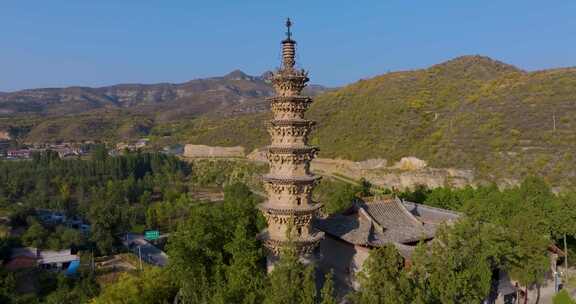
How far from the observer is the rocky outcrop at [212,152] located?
268 ft

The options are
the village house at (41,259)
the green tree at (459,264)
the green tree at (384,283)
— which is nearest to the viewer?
the green tree at (384,283)

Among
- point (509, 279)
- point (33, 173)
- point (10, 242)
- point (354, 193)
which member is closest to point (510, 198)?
point (509, 279)

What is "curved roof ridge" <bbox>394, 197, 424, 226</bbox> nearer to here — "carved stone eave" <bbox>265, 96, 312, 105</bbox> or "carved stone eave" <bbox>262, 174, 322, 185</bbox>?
"carved stone eave" <bbox>262, 174, 322, 185</bbox>

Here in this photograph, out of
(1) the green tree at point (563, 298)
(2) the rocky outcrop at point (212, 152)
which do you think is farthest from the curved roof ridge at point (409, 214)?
(2) the rocky outcrop at point (212, 152)

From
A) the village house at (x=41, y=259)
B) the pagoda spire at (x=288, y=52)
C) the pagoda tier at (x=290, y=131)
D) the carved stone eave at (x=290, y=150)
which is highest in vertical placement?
the pagoda spire at (x=288, y=52)

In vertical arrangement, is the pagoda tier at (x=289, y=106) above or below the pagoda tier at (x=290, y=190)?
above

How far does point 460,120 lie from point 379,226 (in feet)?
145

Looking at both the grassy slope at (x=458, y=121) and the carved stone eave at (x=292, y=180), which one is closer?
the carved stone eave at (x=292, y=180)

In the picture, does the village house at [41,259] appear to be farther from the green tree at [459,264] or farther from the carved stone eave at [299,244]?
the green tree at [459,264]

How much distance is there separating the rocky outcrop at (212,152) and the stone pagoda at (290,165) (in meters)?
62.3

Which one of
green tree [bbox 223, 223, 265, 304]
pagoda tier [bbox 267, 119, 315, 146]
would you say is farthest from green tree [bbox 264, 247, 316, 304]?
pagoda tier [bbox 267, 119, 315, 146]

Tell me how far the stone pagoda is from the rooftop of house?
2397mm

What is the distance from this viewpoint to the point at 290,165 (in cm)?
1764

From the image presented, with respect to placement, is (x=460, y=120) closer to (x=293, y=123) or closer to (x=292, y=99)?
(x=292, y=99)
